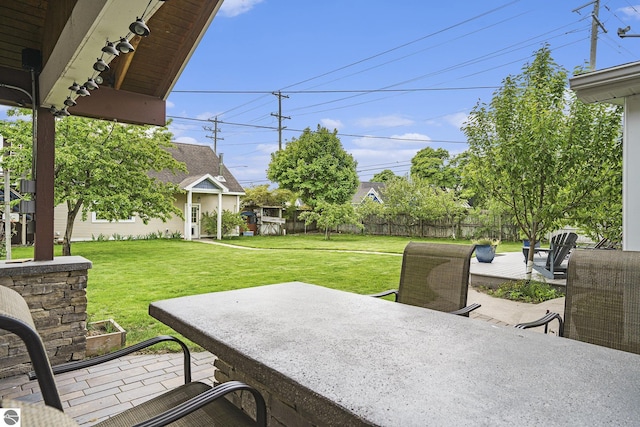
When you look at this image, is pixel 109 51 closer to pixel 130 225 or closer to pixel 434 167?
pixel 130 225

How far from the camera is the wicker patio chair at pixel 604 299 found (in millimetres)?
1885

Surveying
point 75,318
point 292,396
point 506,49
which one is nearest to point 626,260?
point 292,396

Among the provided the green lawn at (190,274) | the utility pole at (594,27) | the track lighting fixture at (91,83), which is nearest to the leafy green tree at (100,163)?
the green lawn at (190,274)

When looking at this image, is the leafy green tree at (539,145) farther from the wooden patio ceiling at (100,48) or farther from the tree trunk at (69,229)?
the tree trunk at (69,229)

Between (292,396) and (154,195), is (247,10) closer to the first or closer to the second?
(154,195)

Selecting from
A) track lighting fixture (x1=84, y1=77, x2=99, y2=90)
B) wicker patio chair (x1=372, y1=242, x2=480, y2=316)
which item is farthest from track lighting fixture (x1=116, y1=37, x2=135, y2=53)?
wicker patio chair (x1=372, y1=242, x2=480, y2=316)

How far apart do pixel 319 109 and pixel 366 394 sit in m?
31.1

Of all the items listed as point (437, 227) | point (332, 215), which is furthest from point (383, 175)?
point (332, 215)

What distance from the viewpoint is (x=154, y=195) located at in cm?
1027

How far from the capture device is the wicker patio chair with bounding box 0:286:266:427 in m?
0.93

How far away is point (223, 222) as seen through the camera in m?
17.8

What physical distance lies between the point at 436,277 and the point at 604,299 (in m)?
1.05

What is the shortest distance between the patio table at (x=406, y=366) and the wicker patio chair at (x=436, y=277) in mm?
860

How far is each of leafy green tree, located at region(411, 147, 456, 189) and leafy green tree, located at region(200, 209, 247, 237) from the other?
18.0 meters
